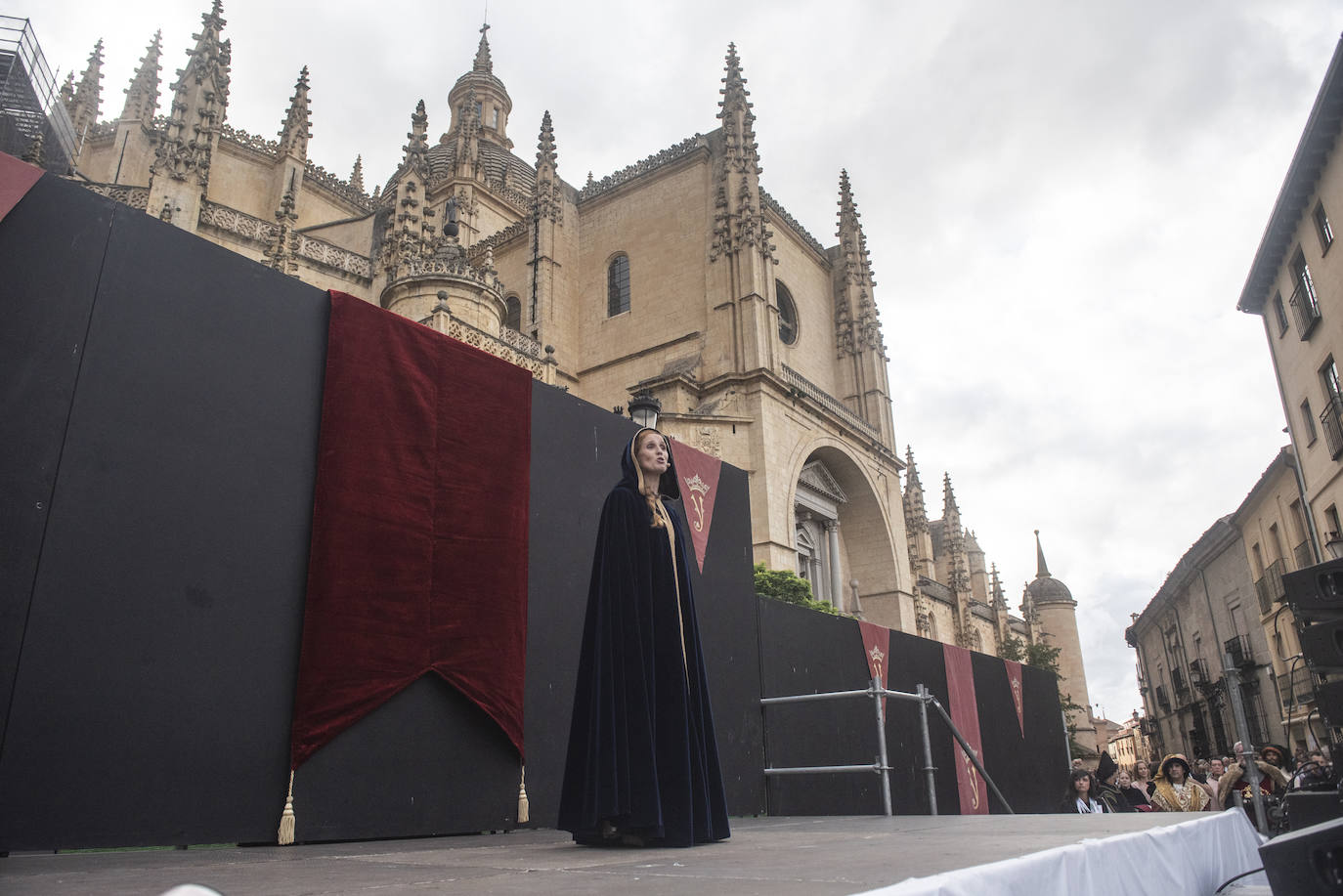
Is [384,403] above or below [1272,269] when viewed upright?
below

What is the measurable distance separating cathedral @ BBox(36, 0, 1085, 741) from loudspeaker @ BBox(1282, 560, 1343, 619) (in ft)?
40.2

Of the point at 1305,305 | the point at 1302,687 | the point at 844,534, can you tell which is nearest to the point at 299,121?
the point at 844,534

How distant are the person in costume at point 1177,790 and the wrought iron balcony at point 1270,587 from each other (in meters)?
14.1

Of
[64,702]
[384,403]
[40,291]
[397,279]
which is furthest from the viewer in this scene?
[397,279]

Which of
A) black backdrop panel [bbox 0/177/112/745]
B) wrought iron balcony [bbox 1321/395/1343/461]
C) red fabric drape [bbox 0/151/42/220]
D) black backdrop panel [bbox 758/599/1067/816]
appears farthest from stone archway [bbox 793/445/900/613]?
red fabric drape [bbox 0/151/42/220]

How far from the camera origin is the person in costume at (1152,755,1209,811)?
7.82 metres

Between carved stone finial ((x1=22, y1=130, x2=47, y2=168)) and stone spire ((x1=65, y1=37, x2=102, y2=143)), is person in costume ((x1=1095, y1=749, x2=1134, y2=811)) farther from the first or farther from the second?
stone spire ((x1=65, y1=37, x2=102, y2=143))

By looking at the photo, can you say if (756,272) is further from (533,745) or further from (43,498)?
Result: (43,498)

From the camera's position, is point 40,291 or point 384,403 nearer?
point 40,291

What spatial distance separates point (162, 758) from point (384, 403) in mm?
2129

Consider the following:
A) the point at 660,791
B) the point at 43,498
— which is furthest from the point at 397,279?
the point at 660,791

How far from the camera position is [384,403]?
195 inches

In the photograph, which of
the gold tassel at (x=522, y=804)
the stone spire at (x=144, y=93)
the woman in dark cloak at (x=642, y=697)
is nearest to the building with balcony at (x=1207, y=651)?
the gold tassel at (x=522, y=804)

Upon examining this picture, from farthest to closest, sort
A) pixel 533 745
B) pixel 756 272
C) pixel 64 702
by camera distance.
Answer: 1. pixel 756 272
2. pixel 533 745
3. pixel 64 702
